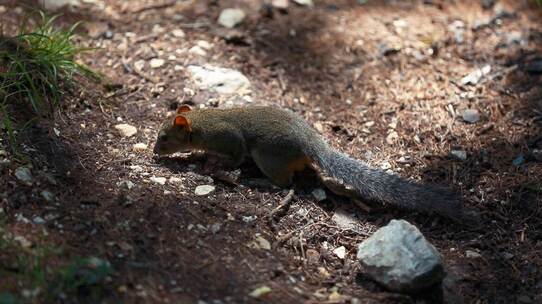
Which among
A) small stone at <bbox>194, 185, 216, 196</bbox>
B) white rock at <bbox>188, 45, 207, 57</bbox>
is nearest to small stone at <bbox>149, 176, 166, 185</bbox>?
small stone at <bbox>194, 185, 216, 196</bbox>

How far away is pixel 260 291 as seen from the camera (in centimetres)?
383

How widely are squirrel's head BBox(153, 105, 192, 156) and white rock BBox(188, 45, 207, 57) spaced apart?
1.32m

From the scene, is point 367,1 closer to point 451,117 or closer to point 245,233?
point 451,117

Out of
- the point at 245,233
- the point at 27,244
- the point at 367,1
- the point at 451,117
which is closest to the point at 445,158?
the point at 451,117

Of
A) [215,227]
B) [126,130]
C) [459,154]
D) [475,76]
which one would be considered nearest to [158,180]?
[215,227]

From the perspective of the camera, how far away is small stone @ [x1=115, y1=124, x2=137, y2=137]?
526cm

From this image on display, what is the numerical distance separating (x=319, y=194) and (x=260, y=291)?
1.25 metres

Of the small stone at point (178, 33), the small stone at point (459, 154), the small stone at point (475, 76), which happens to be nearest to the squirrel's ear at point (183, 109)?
the small stone at point (178, 33)

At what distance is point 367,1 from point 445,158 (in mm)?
2666

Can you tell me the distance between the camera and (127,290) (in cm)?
364

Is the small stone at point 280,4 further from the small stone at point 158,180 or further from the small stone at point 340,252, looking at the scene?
the small stone at point 340,252

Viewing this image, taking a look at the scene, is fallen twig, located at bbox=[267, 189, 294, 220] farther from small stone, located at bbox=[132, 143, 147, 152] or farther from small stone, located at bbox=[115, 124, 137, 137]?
small stone, located at bbox=[115, 124, 137, 137]

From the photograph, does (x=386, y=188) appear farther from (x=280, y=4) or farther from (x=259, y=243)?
(x=280, y=4)

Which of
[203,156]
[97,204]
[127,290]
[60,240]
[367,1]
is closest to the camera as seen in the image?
[127,290]
